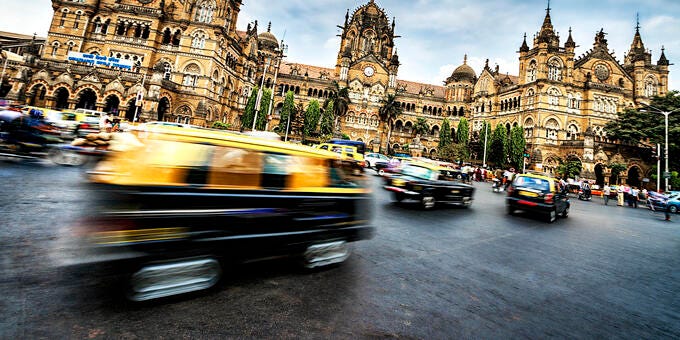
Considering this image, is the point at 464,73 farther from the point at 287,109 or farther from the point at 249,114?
the point at 249,114

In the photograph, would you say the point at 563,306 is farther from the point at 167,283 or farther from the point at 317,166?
the point at 167,283

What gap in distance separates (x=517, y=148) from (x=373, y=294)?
1775 inches

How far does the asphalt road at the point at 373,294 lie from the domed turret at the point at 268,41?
52.3 metres

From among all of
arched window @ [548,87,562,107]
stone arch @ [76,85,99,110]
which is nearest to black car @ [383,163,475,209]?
stone arch @ [76,85,99,110]

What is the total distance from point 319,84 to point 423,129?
21207 mm

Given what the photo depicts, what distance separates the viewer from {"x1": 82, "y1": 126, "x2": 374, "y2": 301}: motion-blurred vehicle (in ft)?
8.46

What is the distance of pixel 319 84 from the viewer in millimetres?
51406

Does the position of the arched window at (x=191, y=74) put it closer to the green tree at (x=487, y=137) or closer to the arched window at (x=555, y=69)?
the green tree at (x=487, y=137)

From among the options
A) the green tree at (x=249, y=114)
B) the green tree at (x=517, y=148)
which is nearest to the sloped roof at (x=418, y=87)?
the green tree at (x=517, y=148)

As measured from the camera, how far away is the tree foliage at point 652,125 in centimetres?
3488

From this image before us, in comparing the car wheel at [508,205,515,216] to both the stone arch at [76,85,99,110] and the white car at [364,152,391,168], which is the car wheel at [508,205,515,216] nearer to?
the white car at [364,152,391,168]

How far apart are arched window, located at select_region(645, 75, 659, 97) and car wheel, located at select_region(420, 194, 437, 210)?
58.6 m

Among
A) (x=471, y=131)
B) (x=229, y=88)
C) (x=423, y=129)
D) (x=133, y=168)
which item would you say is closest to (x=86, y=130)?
(x=133, y=168)

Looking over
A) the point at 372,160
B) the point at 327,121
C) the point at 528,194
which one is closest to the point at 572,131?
the point at 372,160
